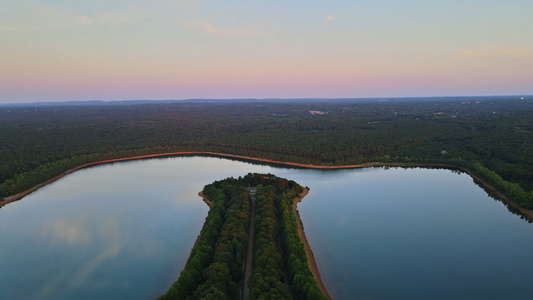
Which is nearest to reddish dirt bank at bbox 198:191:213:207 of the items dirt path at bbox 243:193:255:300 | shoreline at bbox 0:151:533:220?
dirt path at bbox 243:193:255:300

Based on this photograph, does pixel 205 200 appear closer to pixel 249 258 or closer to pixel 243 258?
pixel 249 258

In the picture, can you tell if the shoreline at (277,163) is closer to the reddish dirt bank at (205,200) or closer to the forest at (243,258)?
the reddish dirt bank at (205,200)

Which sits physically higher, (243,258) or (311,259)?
(243,258)

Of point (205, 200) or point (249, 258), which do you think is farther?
point (205, 200)

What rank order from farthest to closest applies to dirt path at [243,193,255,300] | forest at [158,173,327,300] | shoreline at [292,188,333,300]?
shoreline at [292,188,333,300], dirt path at [243,193,255,300], forest at [158,173,327,300]

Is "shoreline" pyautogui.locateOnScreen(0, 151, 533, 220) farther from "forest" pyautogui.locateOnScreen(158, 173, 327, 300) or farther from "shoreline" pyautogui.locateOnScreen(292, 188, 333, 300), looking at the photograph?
"forest" pyautogui.locateOnScreen(158, 173, 327, 300)

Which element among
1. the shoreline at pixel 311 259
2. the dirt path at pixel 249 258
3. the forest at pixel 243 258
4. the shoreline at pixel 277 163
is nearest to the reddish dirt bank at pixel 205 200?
the forest at pixel 243 258

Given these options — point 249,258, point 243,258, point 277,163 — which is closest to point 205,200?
point 249,258

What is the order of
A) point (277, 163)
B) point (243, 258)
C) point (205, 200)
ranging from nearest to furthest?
point (243, 258) < point (205, 200) < point (277, 163)
